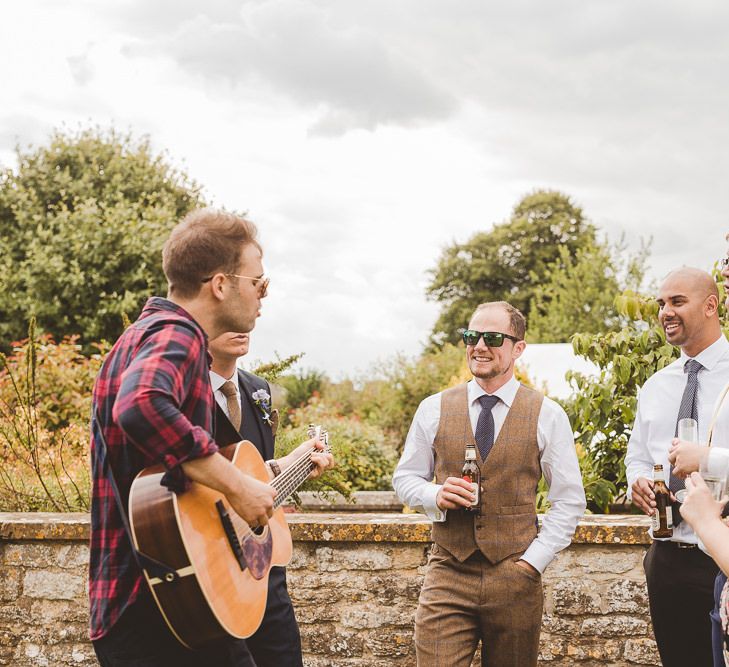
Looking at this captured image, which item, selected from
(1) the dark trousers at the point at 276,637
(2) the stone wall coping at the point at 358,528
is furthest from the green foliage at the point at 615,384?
(1) the dark trousers at the point at 276,637

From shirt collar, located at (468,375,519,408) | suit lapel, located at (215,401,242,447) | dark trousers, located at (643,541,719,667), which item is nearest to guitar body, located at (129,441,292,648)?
suit lapel, located at (215,401,242,447)

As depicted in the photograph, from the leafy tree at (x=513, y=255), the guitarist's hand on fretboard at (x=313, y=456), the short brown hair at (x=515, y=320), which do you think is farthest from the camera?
the leafy tree at (x=513, y=255)

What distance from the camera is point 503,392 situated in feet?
14.0

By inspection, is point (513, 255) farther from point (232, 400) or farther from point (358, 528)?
point (232, 400)

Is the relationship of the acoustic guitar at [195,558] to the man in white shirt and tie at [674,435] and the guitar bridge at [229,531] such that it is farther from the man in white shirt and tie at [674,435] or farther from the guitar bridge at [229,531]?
the man in white shirt and tie at [674,435]

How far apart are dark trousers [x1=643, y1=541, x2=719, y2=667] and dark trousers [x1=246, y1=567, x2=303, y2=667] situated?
1.69 m

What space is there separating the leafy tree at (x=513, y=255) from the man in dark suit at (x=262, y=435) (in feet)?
118

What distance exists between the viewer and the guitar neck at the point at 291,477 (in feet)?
11.3

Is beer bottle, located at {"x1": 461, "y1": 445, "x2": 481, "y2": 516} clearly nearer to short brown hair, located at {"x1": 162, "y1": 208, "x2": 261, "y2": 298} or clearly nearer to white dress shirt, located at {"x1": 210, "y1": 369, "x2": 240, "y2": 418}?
A: white dress shirt, located at {"x1": 210, "y1": 369, "x2": 240, "y2": 418}

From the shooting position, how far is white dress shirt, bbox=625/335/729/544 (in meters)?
4.19

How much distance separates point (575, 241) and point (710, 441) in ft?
125

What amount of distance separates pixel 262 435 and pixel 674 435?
199cm

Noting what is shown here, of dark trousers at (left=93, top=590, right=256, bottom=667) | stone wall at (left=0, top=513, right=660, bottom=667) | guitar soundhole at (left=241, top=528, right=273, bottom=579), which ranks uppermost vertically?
guitar soundhole at (left=241, top=528, right=273, bottom=579)

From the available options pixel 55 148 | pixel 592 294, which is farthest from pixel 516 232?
pixel 55 148
